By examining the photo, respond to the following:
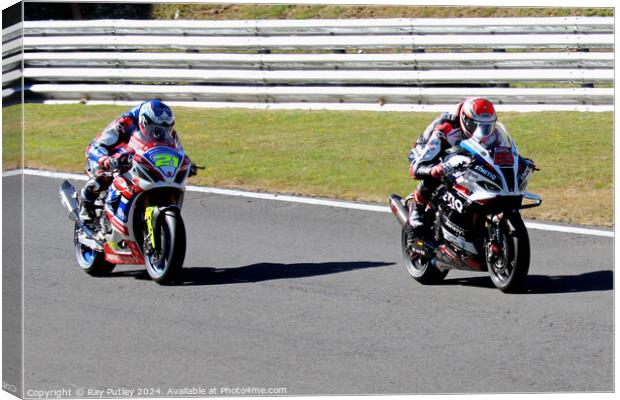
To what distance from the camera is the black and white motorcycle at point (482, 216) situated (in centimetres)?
1041

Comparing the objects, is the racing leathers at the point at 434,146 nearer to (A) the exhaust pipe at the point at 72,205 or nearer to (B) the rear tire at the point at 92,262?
(B) the rear tire at the point at 92,262

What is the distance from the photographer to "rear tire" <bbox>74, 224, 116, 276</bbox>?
1148 cm

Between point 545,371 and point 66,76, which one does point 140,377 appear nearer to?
point 545,371

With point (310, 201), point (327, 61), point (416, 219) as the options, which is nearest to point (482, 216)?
point (416, 219)

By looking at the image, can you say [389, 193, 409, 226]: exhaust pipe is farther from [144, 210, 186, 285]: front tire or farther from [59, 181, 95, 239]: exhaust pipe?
[59, 181, 95, 239]: exhaust pipe

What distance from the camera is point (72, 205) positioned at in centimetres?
1183

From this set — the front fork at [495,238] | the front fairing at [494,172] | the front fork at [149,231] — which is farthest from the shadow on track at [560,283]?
the front fork at [149,231]

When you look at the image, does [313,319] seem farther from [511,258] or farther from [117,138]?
[117,138]

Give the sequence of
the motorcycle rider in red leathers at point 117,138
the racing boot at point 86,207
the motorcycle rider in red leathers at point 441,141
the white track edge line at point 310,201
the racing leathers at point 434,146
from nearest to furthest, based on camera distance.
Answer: the motorcycle rider in red leathers at point 441,141, the racing leathers at point 434,146, the motorcycle rider in red leathers at point 117,138, the racing boot at point 86,207, the white track edge line at point 310,201

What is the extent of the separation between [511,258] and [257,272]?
7.55 ft

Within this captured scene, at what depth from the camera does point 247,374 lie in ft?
27.9

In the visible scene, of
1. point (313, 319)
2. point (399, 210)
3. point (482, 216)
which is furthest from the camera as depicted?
point (399, 210)

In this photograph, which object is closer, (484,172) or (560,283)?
(484,172)

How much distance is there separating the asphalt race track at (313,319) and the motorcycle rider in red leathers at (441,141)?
2.08ft
